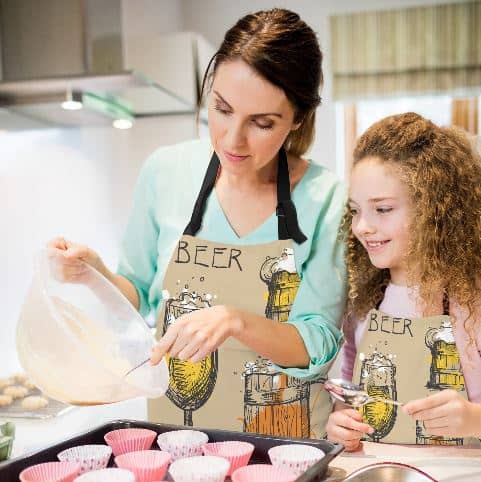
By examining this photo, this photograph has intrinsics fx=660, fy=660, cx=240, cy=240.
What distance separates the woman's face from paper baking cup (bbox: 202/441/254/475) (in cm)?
52

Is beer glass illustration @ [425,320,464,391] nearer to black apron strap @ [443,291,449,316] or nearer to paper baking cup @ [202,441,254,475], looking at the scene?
black apron strap @ [443,291,449,316]

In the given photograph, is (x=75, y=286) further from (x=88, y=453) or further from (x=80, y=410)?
(x=80, y=410)

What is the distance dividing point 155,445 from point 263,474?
205 millimetres

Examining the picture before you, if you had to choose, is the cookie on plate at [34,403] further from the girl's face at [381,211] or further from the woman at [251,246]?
the girl's face at [381,211]

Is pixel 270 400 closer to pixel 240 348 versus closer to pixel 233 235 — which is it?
pixel 240 348

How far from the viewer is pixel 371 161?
54.8 inches

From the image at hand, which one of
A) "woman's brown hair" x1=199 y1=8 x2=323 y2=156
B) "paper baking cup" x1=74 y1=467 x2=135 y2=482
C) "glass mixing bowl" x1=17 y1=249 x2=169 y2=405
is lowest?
"paper baking cup" x1=74 y1=467 x2=135 y2=482

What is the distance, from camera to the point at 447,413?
1.07 m

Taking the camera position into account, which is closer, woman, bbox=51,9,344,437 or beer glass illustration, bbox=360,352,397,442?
woman, bbox=51,9,344,437

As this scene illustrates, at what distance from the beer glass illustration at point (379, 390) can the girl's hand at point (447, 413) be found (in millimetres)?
244

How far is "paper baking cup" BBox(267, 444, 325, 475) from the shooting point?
0.88 m

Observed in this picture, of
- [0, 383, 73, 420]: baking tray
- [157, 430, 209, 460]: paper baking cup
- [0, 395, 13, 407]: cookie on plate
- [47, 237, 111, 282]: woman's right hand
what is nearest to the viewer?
[157, 430, 209, 460]: paper baking cup

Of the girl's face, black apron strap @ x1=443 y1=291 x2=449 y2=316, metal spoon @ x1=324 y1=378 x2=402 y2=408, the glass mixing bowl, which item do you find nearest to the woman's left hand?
the glass mixing bowl

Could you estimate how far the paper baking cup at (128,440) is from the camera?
962 millimetres
